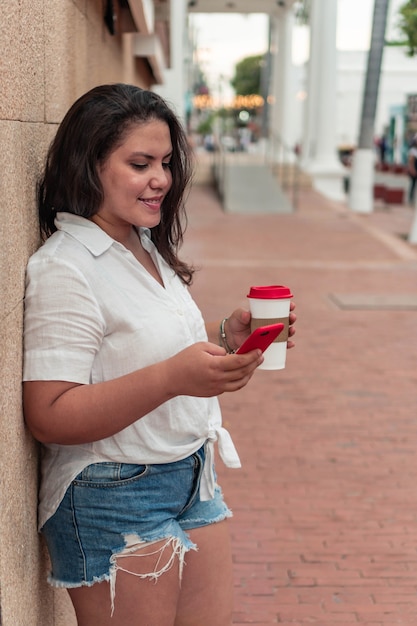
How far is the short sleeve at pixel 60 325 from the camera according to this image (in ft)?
5.86

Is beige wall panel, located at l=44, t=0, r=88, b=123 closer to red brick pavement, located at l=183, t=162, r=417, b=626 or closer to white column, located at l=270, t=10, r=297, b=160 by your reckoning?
red brick pavement, located at l=183, t=162, r=417, b=626

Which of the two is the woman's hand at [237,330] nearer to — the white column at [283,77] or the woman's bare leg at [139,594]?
the woman's bare leg at [139,594]

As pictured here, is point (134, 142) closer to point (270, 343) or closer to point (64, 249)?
point (64, 249)

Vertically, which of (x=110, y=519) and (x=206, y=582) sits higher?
(x=110, y=519)

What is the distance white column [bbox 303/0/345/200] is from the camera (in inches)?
1000

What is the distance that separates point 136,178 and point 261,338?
50 centimetres

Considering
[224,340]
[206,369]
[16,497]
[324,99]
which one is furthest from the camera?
[324,99]

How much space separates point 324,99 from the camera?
26109 mm

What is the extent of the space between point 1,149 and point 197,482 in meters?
0.93

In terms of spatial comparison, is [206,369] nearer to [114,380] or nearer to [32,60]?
[114,380]

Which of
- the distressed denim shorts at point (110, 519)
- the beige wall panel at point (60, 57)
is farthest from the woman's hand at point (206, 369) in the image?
the beige wall panel at point (60, 57)

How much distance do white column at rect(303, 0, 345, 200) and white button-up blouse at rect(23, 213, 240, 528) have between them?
24.3 m

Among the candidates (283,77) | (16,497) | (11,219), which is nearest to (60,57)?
(11,219)

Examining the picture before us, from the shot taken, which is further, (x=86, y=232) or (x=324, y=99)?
(x=324, y=99)
